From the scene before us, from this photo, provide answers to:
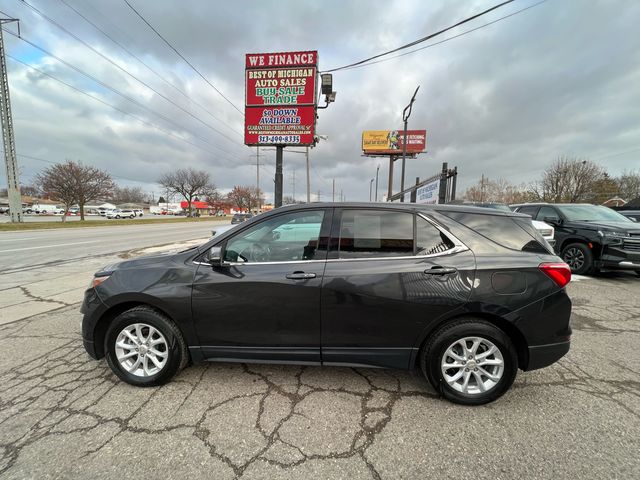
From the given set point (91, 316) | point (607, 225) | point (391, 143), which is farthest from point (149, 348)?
point (391, 143)

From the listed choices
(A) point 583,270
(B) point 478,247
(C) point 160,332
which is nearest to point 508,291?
(B) point 478,247

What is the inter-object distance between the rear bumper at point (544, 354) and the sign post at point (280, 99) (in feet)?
33.7

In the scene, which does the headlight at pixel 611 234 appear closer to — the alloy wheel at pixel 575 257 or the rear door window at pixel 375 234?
the alloy wheel at pixel 575 257

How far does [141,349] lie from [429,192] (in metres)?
14.6

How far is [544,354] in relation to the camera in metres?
2.29

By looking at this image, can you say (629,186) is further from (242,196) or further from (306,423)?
(242,196)

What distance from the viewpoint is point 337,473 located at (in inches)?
67.8

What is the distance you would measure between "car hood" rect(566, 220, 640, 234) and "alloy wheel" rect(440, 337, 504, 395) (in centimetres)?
636

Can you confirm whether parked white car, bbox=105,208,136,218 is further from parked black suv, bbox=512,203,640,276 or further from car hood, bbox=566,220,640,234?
car hood, bbox=566,220,640,234

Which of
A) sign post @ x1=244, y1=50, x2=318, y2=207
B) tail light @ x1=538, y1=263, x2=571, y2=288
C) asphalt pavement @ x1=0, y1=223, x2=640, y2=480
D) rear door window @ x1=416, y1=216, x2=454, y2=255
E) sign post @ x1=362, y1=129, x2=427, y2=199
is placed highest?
sign post @ x1=362, y1=129, x2=427, y2=199

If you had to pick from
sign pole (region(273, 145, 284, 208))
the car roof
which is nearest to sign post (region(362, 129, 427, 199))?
sign pole (region(273, 145, 284, 208))

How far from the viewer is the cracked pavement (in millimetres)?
1763

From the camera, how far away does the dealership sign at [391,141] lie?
43.7m

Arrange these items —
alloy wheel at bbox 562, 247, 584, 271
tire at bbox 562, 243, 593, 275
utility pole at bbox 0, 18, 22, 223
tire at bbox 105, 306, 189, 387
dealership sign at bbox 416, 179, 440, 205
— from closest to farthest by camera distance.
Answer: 1. tire at bbox 105, 306, 189, 387
2. tire at bbox 562, 243, 593, 275
3. alloy wheel at bbox 562, 247, 584, 271
4. dealership sign at bbox 416, 179, 440, 205
5. utility pole at bbox 0, 18, 22, 223
